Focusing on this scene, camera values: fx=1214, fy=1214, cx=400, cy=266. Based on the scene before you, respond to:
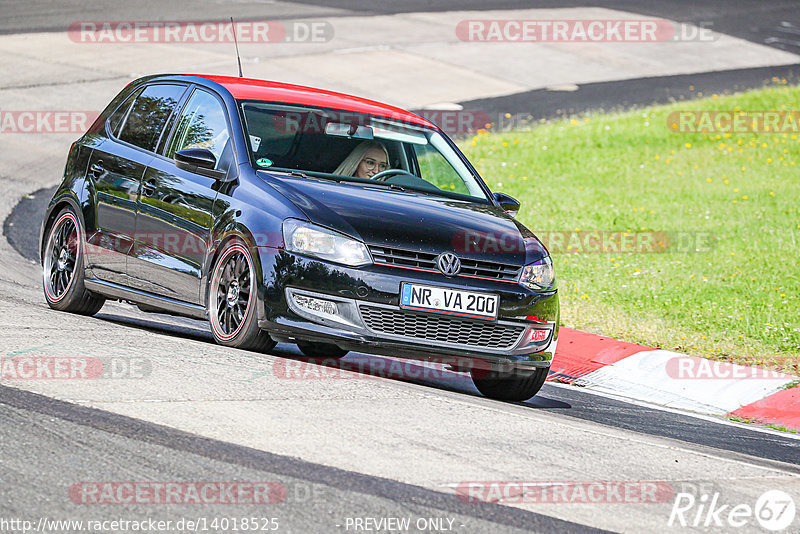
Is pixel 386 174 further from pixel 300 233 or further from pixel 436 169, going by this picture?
pixel 300 233

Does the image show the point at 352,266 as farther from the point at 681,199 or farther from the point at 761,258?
the point at 681,199

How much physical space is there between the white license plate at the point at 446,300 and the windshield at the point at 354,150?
3.89ft

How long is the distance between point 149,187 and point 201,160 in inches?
27.8

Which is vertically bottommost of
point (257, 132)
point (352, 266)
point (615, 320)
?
point (615, 320)

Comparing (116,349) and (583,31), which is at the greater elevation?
(583,31)

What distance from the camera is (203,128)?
8.11m

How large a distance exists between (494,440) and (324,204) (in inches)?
75.4

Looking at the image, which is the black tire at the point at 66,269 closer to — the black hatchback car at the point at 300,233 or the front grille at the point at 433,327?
the black hatchback car at the point at 300,233

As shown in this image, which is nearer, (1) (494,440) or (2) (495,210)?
(1) (494,440)

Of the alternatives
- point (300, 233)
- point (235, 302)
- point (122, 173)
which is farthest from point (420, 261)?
point (122, 173)

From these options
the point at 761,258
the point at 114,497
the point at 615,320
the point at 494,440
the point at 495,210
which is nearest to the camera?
the point at 114,497

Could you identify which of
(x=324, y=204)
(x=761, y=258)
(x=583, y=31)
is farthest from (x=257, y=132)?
(x=583, y=31)

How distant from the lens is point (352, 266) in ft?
22.4

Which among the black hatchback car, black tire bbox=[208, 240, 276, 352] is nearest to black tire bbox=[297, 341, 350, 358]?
the black hatchback car
